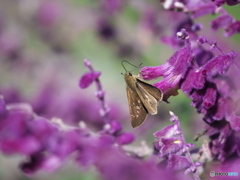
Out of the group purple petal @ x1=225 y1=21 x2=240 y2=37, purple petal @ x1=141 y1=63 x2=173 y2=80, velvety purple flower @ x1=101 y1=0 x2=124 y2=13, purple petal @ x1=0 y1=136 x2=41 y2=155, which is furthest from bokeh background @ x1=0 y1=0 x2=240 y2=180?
purple petal @ x1=0 y1=136 x2=41 y2=155

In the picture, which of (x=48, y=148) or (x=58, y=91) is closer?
(x=48, y=148)

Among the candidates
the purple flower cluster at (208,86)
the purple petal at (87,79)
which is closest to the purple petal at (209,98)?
the purple flower cluster at (208,86)

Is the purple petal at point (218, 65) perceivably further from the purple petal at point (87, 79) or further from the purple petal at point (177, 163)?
the purple petal at point (87, 79)

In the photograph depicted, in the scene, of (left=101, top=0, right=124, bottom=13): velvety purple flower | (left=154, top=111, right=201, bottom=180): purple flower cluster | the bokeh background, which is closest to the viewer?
(left=154, top=111, right=201, bottom=180): purple flower cluster

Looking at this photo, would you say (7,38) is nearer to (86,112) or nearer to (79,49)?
(79,49)

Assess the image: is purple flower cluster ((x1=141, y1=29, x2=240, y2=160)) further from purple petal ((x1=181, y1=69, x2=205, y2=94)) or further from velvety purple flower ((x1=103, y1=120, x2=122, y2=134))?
velvety purple flower ((x1=103, y1=120, x2=122, y2=134))

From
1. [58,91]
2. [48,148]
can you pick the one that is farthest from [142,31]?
[48,148]

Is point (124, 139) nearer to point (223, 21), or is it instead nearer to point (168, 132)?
point (168, 132)
